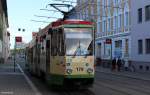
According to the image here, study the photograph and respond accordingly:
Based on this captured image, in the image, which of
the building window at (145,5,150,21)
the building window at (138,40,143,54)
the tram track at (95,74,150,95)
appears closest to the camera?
the tram track at (95,74,150,95)

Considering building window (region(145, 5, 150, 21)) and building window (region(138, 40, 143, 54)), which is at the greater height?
building window (region(145, 5, 150, 21))

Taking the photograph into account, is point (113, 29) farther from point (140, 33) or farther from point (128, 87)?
point (128, 87)

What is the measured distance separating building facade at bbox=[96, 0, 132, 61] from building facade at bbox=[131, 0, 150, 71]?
1.81 meters

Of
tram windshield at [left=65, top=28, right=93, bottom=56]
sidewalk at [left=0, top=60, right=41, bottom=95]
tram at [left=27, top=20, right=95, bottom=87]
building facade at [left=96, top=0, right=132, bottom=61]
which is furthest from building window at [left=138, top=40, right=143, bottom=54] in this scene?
tram windshield at [left=65, top=28, right=93, bottom=56]

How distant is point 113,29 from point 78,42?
45713mm

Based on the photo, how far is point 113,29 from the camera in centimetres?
6756

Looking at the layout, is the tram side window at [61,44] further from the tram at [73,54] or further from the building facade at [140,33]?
the building facade at [140,33]

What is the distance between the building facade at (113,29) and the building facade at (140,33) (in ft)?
5.95

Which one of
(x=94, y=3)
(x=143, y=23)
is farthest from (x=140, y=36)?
(x=94, y=3)

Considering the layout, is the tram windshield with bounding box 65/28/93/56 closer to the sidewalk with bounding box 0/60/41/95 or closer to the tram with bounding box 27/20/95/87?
the tram with bounding box 27/20/95/87

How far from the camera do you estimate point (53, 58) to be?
2300 cm

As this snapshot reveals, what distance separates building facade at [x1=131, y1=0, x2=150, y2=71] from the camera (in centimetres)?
5397

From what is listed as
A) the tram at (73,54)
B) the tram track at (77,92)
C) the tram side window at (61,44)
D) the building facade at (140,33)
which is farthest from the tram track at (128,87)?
the building facade at (140,33)

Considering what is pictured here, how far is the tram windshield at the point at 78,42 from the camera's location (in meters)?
22.1
